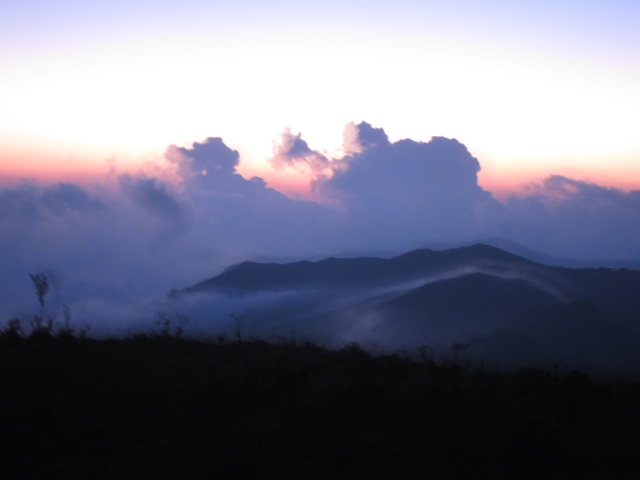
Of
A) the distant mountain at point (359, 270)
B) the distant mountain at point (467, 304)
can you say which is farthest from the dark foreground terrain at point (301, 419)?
the distant mountain at point (359, 270)

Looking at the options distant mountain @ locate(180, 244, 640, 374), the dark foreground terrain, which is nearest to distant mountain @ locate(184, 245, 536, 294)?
distant mountain @ locate(180, 244, 640, 374)

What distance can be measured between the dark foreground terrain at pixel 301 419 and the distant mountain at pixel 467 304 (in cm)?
2867

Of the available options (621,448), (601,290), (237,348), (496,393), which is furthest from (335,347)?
(601,290)

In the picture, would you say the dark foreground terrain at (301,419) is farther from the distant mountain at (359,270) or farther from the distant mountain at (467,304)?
the distant mountain at (359,270)

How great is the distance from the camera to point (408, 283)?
86375mm


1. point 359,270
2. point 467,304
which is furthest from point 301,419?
point 359,270

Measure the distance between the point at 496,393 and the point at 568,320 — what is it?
5792 cm

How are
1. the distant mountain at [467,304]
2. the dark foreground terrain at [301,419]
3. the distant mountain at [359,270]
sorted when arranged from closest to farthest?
the dark foreground terrain at [301,419]
the distant mountain at [467,304]
the distant mountain at [359,270]

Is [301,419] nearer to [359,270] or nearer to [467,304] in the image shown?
[467,304]

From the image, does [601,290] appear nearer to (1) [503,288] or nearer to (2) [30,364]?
(1) [503,288]

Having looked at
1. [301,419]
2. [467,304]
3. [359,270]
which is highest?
[359,270]

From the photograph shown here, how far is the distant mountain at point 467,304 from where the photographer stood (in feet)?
174

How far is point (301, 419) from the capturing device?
6.88 meters

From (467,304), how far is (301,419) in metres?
65.6
